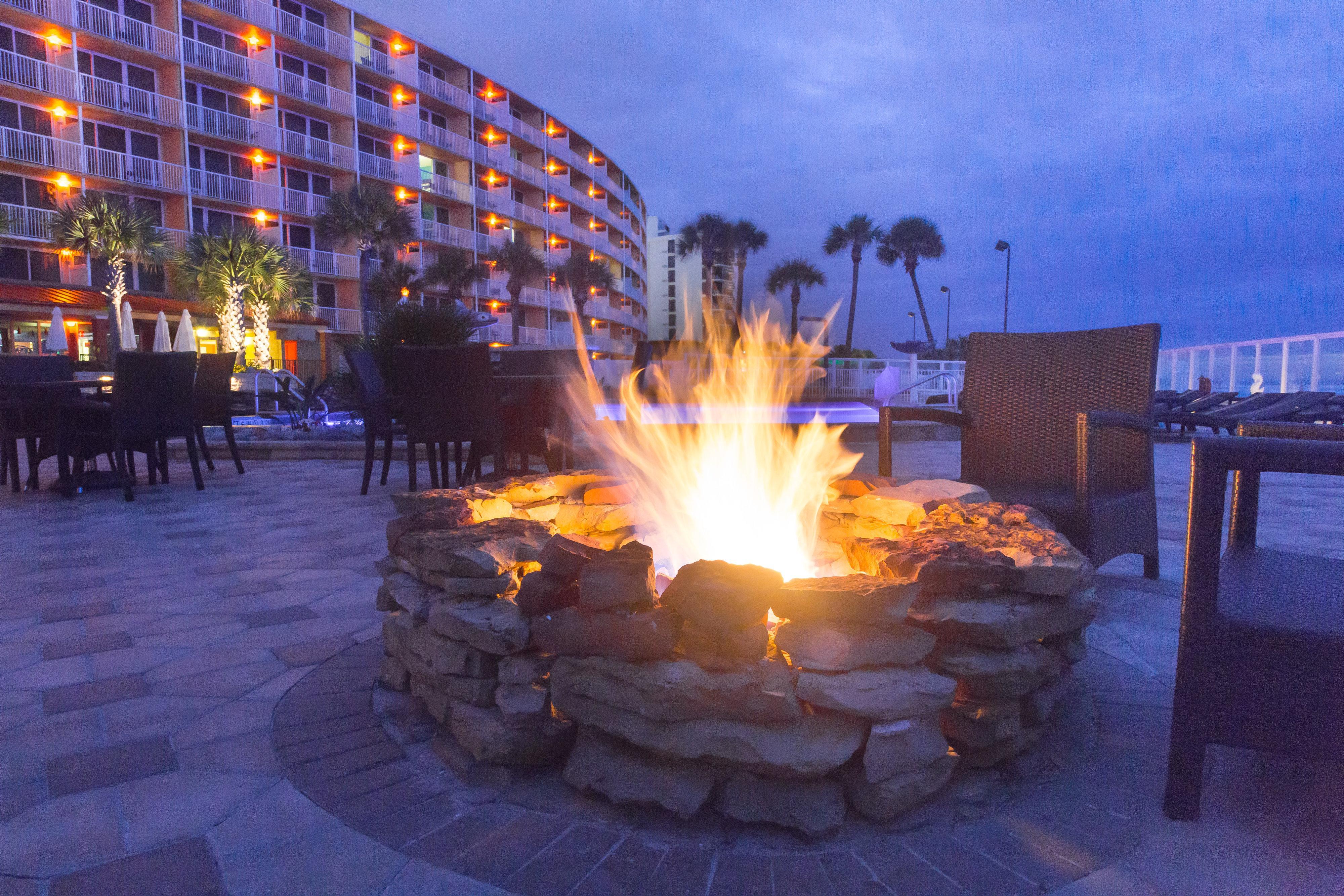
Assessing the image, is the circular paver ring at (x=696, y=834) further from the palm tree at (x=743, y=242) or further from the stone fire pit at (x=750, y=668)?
the palm tree at (x=743, y=242)

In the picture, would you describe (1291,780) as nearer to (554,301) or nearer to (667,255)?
(554,301)

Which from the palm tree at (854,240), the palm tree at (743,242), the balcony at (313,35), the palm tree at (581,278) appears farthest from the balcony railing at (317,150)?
the palm tree at (854,240)

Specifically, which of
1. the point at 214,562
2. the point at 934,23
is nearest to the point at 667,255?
the point at 934,23

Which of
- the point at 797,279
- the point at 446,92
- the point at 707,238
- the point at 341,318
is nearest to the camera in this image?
the point at 341,318

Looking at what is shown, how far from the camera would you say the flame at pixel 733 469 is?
86.1 inches

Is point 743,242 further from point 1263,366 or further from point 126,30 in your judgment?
point 1263,366

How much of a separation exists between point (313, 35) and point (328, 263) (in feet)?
26.3

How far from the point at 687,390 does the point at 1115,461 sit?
274 cm

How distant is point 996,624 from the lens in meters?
1.43

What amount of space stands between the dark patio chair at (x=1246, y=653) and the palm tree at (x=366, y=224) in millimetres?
26434

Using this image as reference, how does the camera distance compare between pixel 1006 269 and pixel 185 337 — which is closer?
pixel 185 337

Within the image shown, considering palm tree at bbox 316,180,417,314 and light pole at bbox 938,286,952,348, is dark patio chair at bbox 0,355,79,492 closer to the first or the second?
palm tree at bbox 316,180,417,314

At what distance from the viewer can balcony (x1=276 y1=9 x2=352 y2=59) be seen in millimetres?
25562

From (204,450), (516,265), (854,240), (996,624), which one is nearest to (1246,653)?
(996,624)
